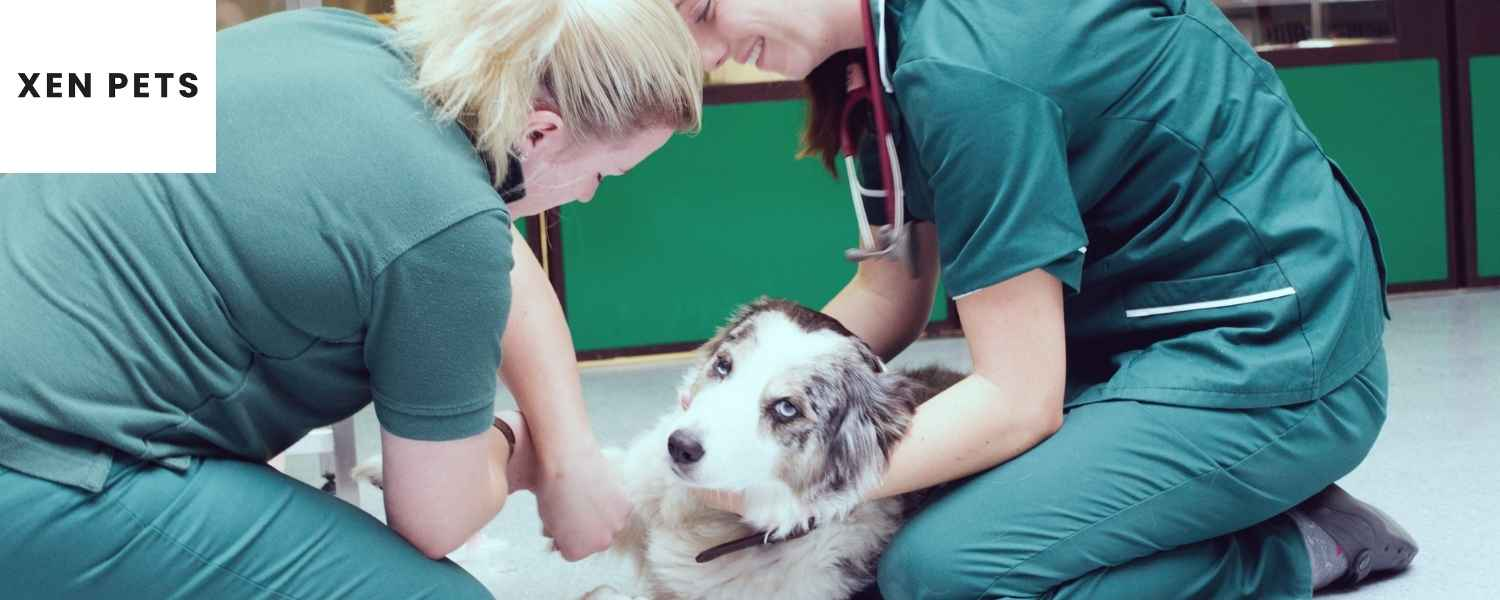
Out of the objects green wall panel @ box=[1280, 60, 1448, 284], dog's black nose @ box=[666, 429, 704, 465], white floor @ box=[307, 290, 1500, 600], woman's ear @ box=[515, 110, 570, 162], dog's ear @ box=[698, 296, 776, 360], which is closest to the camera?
woman's ear @ box=[515, 110, 570, 162]

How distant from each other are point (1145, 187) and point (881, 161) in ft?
1.07

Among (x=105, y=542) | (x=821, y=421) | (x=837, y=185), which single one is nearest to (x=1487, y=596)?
(x=821, y=421)

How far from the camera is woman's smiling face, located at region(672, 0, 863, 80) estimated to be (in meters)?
1.74

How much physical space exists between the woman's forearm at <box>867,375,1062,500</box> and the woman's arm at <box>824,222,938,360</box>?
1.24 ft

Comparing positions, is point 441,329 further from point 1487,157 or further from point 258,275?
point 1487,157

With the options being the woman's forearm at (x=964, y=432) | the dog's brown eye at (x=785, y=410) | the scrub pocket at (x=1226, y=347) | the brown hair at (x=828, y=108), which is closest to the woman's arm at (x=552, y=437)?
the dog's brown eye at (x=785, y=410)

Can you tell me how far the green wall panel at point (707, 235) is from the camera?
423cm

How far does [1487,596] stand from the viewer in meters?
1.83

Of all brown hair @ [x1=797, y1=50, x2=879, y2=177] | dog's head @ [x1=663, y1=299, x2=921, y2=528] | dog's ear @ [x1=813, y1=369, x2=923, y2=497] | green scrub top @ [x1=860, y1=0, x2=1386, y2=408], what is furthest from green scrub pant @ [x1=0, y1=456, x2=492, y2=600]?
brown hair @ [x1=797, y1=50, x2=879, y2=177]

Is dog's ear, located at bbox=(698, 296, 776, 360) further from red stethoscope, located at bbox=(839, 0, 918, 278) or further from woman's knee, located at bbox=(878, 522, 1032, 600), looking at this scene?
woman's knee, located at bbox=(878, 522, 1032, 600)

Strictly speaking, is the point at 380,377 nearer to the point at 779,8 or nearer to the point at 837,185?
the point at 779,8

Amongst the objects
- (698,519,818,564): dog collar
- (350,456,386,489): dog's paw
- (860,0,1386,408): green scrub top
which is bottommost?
(698,519,818,564): dog collar

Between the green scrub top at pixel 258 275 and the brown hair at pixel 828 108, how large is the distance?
0.71 meters

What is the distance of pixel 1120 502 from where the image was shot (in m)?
1.66
